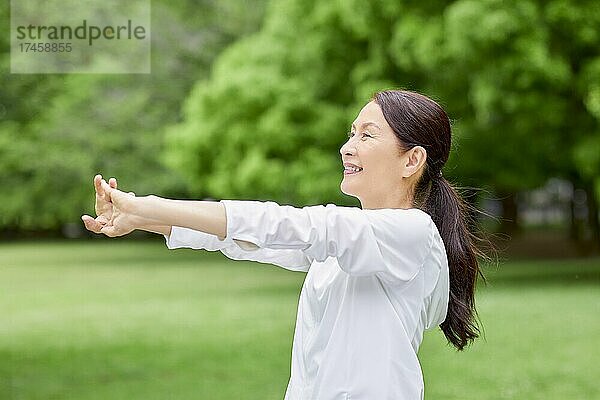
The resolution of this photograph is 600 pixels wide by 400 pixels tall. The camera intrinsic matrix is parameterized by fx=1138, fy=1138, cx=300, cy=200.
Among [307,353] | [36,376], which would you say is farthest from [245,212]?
[36,376]

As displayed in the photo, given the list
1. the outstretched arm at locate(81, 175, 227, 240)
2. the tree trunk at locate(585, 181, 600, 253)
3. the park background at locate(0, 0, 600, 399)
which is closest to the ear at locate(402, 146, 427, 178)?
the outstretched arm at locate(81, 175, 227, 240)

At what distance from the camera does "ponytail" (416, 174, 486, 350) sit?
1.35 m

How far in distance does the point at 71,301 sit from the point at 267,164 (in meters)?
2.27

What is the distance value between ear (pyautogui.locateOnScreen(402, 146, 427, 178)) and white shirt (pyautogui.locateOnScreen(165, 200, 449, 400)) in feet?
0.23

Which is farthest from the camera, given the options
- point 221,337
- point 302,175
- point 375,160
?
point 302,175

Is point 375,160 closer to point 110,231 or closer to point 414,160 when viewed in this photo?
point 414,160

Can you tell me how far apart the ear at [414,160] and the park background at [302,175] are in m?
2.99

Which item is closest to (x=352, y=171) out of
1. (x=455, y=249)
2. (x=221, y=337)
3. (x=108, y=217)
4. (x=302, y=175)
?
(x=455, y=249)

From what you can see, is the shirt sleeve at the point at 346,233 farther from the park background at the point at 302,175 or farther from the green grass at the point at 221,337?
the green grass at the point at 221,337

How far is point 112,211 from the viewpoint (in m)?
1.14

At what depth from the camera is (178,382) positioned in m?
6.09

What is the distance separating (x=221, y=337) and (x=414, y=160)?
6612 millimetres

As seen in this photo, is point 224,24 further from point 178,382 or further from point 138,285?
point 178,382

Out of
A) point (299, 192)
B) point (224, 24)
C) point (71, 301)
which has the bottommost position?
point (71, 301)
